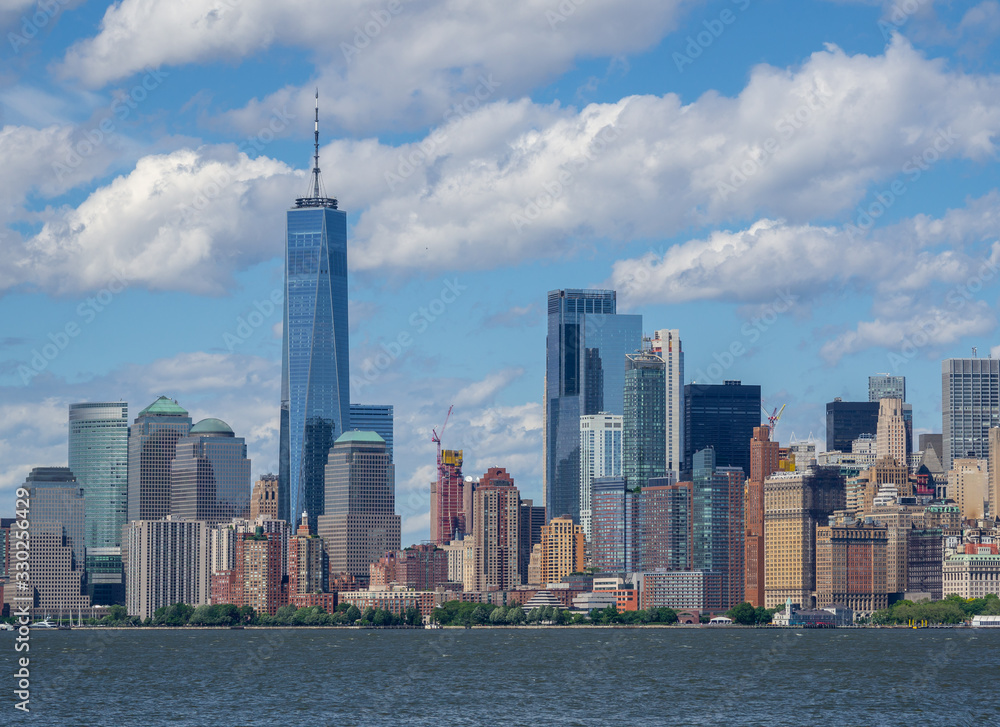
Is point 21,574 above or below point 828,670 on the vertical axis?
above

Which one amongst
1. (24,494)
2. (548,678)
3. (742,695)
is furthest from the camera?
(548,678)

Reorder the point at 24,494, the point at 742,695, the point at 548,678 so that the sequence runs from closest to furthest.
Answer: the point at 24,494 → the point at 742,695 → the point at 548,678

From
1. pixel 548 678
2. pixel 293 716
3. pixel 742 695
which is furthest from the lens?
pixel 548 678

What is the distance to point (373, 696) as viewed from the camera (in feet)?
524

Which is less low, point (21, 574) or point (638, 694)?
point (21, 574)

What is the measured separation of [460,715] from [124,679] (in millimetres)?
61157

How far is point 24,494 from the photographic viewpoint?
13100 cm

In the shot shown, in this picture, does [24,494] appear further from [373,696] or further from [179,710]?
→ [373,696]

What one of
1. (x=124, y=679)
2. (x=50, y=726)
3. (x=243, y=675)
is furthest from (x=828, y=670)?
(x=50, y=726)

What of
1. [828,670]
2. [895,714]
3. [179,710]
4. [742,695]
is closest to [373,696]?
[179,710]

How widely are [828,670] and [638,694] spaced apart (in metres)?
42.1

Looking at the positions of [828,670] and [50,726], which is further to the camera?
[828,670]

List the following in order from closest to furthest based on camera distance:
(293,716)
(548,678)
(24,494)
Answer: (24,494) → (293,716) → (548,678)

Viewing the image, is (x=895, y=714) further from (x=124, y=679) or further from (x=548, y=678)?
(x=124, y=679)
